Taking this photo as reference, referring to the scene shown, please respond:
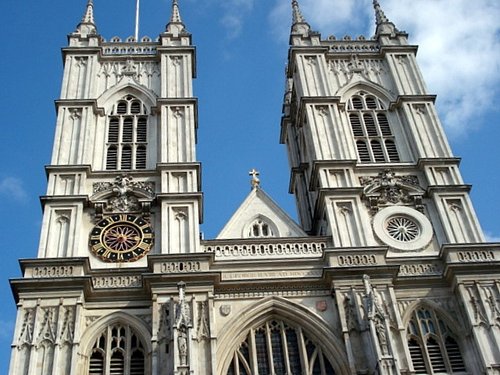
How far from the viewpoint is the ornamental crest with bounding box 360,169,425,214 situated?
27.1 metres

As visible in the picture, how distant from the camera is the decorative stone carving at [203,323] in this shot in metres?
22.5

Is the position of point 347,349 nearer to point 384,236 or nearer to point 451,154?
point 384,236

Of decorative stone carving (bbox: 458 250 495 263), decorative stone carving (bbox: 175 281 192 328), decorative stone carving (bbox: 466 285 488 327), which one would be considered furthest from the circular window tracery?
decorative stone carving (bbox: 175 281 192 328)

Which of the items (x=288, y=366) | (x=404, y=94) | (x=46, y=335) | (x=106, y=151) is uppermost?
(x=404, y=94)

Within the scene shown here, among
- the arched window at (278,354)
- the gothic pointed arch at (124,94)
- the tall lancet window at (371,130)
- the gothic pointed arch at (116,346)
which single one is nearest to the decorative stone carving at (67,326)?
the gothic pointed arch at (116,346)

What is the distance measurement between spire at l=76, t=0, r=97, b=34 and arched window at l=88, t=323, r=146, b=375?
49.6 ft

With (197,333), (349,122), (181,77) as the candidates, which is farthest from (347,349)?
(181,77)

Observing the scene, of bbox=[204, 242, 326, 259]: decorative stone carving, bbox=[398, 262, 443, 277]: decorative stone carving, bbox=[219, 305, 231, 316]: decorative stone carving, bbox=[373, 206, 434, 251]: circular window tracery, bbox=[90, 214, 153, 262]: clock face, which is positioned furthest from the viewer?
bbox=[373, 206, 434, 251]: circular window tracery

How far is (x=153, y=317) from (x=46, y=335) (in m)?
3.06

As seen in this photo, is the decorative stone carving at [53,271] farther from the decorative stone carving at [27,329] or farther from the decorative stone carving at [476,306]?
the decorative stone carving at [476,306]

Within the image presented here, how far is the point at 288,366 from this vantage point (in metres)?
22.5

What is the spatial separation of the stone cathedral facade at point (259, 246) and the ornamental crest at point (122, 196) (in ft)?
0.18

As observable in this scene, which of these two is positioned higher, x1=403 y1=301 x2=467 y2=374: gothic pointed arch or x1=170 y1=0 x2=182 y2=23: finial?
x1=170 y1=0 x2=182 y2=23: finial

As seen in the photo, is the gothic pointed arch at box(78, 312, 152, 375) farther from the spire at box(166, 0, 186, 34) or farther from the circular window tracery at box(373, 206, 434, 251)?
the spire at box(166, 0, 186, 34)
